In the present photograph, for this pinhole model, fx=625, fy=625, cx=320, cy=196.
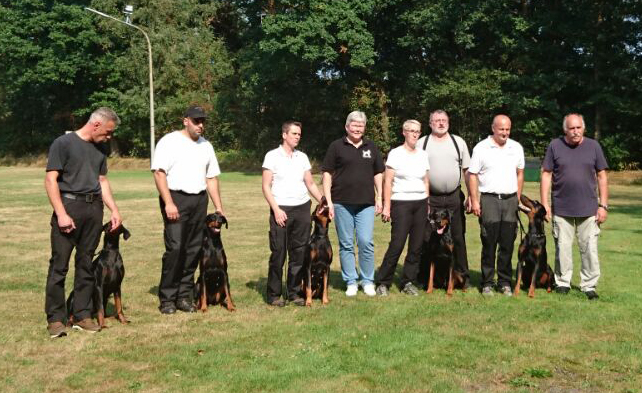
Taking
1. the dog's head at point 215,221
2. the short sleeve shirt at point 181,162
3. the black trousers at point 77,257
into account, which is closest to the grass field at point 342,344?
the black trousers at point 77,257

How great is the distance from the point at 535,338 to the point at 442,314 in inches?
40.5

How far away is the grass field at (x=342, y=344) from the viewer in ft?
14.3

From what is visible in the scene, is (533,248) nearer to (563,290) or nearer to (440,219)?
(563,290)

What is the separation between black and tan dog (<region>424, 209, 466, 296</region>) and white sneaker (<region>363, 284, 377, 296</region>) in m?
0.63

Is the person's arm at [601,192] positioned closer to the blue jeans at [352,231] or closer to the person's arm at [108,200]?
the blue jeans at [352,231]

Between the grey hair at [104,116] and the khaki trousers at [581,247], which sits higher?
the grey hair at [104,116]

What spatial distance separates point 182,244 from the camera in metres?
6.20

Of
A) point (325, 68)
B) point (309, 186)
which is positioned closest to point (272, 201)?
point (309, 186)

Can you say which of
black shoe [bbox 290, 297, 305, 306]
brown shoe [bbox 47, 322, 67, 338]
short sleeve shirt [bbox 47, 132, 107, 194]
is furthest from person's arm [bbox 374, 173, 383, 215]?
brown shoe [bbox 47, 322, 67, 338]

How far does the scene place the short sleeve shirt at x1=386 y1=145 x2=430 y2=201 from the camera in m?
6.73

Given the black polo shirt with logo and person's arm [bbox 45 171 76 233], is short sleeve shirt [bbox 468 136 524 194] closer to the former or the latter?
the black polo shirt with logo

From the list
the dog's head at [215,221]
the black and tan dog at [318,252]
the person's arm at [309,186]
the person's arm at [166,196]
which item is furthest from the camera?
the person's arm at [309,186]

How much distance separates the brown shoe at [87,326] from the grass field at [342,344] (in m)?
0.12

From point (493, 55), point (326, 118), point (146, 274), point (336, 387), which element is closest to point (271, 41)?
point (326, 118)
